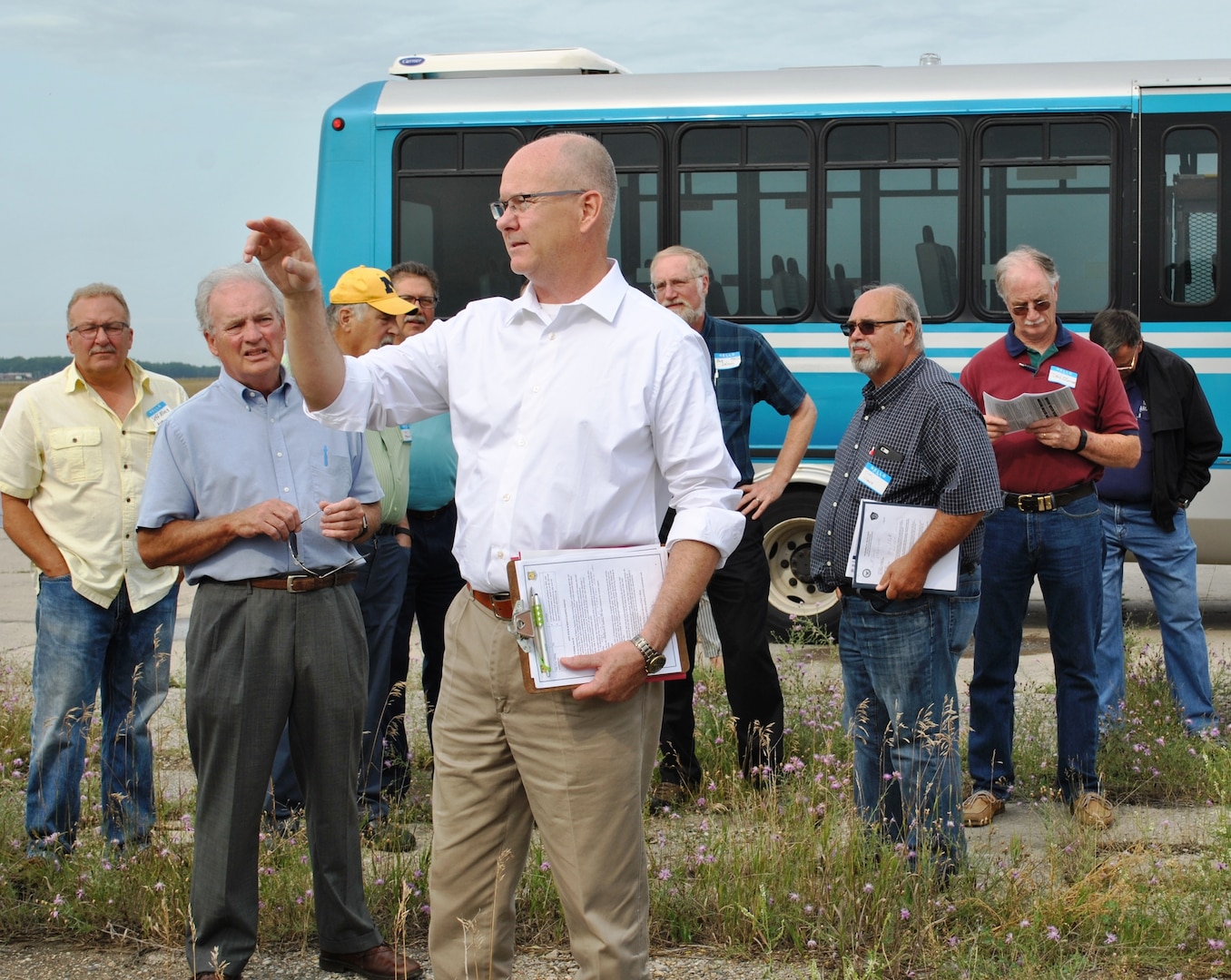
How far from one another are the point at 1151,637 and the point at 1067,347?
4001 millimetres

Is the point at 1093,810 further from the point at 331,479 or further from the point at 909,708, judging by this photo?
the point at 331,479

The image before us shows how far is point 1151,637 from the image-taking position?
8695 mm

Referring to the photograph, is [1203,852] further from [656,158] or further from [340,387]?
[656,158]

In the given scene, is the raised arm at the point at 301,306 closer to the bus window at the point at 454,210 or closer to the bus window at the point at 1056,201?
the bus window at the point at 454,210

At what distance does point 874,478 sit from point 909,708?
2.34 ft

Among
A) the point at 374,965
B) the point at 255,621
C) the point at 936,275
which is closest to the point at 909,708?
the point at 374,965

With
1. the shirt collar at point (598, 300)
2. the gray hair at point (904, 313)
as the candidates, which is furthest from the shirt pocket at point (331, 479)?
the gray hair at point (904, 313)

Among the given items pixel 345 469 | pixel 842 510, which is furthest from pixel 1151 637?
pixel 345 469

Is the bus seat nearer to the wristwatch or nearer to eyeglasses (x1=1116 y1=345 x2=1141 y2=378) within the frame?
eyeglasses (x1=1116 y1=345 x2=1141 y2=378)

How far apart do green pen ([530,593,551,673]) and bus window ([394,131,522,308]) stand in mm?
6833

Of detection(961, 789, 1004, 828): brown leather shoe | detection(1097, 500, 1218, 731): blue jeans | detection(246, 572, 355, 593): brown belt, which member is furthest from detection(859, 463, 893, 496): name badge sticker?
detection(1097, 500, 1218, 731): blue jeans

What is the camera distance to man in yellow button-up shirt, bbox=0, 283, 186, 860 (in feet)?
15.3

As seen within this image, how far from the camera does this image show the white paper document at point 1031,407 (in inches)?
195

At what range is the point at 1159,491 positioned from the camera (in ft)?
20.7
